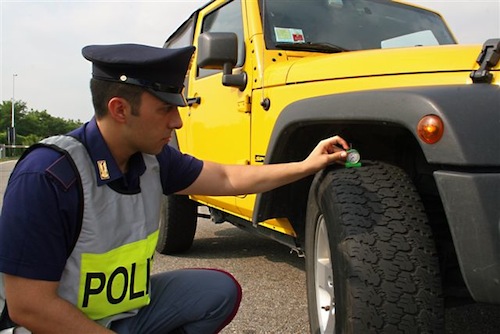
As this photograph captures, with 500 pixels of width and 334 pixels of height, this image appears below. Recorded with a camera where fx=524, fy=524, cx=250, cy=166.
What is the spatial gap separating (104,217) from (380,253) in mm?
974

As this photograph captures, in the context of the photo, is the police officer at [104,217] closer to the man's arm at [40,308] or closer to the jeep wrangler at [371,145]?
the man's arm at [40,308]

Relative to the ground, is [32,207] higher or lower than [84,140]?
lower

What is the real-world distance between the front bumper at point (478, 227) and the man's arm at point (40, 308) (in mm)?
1229

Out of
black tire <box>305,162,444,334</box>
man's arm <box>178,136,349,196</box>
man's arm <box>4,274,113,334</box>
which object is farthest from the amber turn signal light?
man's arm <box>4,274,113,334</box>

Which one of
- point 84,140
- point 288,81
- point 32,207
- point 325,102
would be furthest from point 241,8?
point 32,207

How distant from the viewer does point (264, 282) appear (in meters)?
3.82

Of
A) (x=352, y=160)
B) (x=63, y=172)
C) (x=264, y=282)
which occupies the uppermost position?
(x=63, y=172)

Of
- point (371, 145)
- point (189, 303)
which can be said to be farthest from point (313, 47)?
point (189, 303)

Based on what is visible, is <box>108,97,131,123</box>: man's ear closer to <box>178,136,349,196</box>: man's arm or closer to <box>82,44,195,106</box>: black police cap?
<box>82,44,195,106</box>: black police cap

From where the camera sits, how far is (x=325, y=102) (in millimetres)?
2246

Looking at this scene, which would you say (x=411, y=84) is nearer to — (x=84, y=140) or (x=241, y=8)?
(x=84, y=140)

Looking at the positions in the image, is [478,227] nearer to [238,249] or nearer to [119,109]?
[119,109]

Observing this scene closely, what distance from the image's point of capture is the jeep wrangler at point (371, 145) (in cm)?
171

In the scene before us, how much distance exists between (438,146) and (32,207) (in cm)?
132
